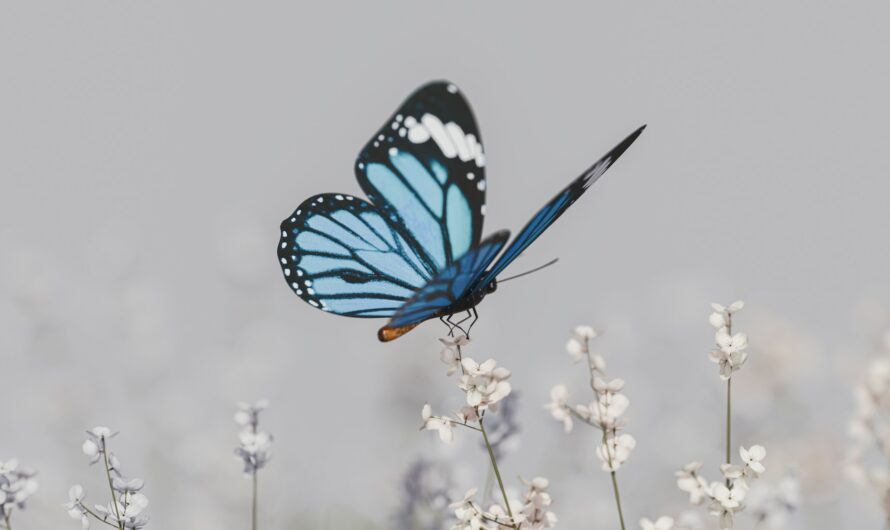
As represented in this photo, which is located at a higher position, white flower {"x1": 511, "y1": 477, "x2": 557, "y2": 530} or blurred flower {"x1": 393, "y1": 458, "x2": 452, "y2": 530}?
blurred flower {"x1": 393, "y1": 458, "x2": 452, "y2": 530}

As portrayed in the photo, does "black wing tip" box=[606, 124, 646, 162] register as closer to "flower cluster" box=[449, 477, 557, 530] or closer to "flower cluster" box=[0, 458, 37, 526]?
"flower cluster" box=[449, 477, 557, 530]

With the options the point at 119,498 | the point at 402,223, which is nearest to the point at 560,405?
the point at 402,223

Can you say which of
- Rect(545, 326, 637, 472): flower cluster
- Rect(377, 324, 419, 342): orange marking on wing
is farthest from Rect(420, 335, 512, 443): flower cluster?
Rect(377, 324, 419, 342): orange marking on wing

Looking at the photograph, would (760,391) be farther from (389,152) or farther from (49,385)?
(49,385)

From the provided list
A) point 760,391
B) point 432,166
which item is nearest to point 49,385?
point 432,166

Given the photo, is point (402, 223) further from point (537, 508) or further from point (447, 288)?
point (537, 508)
